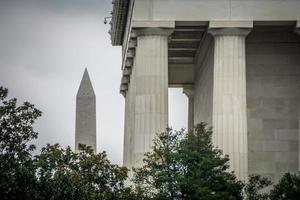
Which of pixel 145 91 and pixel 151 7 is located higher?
pixel 151 7

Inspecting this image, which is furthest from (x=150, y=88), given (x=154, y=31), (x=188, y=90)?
(x=188, y=90)

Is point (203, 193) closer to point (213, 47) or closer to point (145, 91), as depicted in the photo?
point (145, 91)

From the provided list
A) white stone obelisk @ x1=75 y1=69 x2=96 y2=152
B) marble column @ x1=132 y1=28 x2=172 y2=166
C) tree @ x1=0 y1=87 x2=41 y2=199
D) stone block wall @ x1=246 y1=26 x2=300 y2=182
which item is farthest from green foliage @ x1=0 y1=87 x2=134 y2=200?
white stone obelisk @ x1=75 y1=69 x2=96 y2=152

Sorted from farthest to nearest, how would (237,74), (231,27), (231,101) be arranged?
(231,27) < (237,74) < (231,101)

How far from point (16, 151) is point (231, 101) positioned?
108ft

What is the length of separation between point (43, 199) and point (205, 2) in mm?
37162

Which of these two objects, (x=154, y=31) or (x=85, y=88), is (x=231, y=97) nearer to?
(x=154, y=31)

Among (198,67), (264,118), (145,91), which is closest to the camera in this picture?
(145,91)

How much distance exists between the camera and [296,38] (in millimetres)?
134625

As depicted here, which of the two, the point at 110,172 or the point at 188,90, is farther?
the point at 188,90

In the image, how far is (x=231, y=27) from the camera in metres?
125

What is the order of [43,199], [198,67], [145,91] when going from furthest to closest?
1. [198,67]
2. [145,91]
3. [43,199]

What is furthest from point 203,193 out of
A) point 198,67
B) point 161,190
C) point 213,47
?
point 198,67

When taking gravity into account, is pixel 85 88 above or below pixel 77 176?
above
